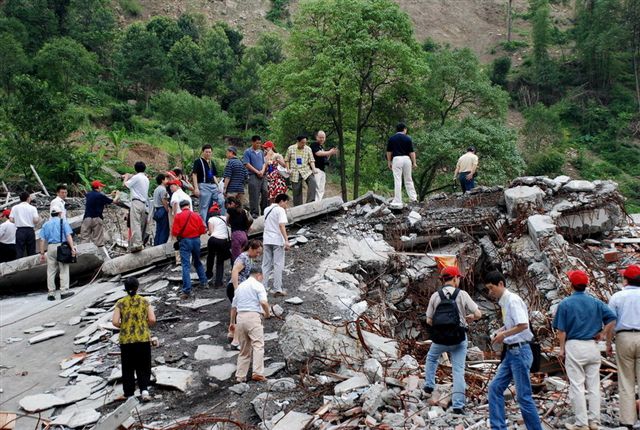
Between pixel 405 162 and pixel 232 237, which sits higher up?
pixel 405 162

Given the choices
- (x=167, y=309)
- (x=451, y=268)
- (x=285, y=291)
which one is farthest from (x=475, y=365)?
(x=167, y=309)

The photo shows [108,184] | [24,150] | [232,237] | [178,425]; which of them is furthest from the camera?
[108,184]

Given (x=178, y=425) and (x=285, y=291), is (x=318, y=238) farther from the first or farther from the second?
(x=178, y=425)

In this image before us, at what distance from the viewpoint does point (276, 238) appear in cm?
835

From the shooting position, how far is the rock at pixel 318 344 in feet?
22.2

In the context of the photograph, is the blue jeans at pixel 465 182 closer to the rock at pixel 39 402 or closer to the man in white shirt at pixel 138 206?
the man in white shirt at pixel 138 206

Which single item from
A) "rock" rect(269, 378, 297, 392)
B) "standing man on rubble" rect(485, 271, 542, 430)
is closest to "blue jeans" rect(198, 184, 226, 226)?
"rock" rect(269, 378, 297, 392)

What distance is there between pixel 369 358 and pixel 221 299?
9.22 ft

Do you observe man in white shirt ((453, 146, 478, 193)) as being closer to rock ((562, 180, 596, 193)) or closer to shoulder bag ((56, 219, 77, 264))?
rock ((562, 180, 596, 193))

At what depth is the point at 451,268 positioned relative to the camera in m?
6.10

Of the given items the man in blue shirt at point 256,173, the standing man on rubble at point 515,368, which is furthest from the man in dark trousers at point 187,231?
the standing man on rubble at point 515,368

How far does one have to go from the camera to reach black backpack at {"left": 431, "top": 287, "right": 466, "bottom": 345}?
5.75 m

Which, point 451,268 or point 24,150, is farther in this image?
point 24,150

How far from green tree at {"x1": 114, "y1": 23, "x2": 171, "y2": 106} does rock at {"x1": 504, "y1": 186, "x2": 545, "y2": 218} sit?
32.9m
